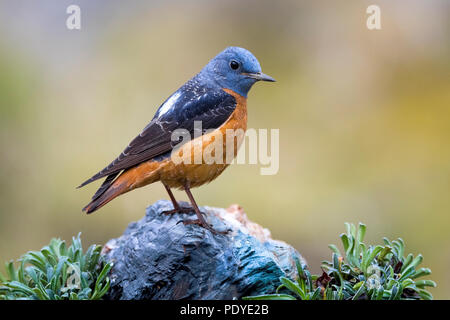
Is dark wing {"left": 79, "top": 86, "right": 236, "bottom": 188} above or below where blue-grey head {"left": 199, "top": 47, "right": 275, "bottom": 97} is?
below

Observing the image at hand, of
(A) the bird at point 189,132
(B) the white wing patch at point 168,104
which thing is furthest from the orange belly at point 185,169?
(B) the white wing patch at point 168,104

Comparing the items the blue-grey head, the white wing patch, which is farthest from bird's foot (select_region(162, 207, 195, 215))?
the blue-grey head

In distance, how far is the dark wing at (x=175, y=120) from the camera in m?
3.98

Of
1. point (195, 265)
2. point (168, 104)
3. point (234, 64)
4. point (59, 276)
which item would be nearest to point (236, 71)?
point (234, 64)

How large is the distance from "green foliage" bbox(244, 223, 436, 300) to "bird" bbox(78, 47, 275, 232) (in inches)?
32.6

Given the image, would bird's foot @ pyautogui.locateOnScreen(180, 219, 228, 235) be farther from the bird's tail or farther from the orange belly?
the bird's tail

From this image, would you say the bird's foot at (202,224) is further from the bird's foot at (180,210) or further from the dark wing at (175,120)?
the dark wing at (175,120)

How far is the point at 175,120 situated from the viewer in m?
4.14

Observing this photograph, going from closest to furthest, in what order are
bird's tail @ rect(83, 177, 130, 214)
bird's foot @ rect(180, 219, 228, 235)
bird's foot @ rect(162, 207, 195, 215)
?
bird's tail @ rect(83, 177, 130, 214), bird's foot @ rect(180, 219, 228, 235), bird's foot @ rect(162, 207, 195, 215)

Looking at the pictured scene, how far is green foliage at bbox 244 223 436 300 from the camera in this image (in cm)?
340

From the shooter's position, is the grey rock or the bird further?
the bird

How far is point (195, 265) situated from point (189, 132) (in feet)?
3.36

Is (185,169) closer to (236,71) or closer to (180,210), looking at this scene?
(180,210)

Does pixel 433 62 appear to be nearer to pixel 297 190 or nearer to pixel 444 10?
pixel 444 10
